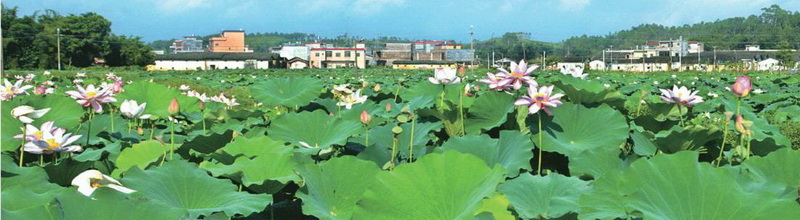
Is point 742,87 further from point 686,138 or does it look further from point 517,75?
point 517,75

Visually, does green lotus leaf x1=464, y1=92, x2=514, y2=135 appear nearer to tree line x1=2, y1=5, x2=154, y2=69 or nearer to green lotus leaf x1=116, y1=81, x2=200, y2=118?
green lotus leaf x1=116, y1=81, x2=200, y2=118

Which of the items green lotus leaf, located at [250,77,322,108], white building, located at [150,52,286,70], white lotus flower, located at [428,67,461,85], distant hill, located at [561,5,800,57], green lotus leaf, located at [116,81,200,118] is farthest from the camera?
distant hill, located at [561,5,800,57]

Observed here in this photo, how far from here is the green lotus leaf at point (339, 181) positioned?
921 mm

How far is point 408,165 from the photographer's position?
77cm

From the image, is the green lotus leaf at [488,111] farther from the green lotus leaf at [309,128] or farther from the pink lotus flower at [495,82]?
the green lotus leaf at [309,128]

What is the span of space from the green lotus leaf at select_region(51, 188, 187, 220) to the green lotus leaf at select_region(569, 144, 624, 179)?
72 cm

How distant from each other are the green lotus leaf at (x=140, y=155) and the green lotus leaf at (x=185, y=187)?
0.73 feet

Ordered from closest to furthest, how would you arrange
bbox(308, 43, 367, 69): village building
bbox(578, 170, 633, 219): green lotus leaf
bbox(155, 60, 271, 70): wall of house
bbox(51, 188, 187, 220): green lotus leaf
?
bbox(51, 188, 187, 220): green lotus leaf, bbox(578, 170, 633, 219): green lotus leaf, bbox(155, 60, 271, 70): wall of house, bbox(308, 43, 367, 69): village building

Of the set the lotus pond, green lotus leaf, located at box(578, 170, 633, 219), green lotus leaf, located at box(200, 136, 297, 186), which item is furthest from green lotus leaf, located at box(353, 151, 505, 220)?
green lotus leaf, located at box(200, 136, 297, 186)

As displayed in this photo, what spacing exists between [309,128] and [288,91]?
2.60 feet

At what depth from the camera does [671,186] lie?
0.76 metres

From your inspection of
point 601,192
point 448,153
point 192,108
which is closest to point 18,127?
point 192,108

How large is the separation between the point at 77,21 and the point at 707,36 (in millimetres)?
95922

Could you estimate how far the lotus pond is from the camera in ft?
2.42
